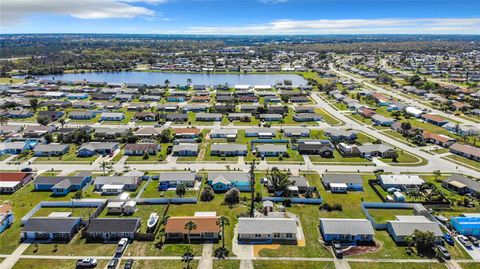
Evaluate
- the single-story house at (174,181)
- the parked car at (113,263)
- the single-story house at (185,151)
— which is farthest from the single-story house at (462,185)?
the parked car at (113,263)

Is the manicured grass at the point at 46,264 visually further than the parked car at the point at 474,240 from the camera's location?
No

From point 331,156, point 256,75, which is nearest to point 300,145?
point 331,156

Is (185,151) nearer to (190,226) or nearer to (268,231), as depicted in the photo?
(190,226)

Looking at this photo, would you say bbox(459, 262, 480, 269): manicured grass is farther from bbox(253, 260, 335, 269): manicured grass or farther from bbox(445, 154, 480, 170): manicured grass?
bbox(445, 154, 480, 170): manicured grass

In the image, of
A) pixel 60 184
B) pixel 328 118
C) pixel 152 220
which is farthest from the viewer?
pixel 328 118

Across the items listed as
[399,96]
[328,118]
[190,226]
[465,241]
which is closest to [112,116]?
[328,118]

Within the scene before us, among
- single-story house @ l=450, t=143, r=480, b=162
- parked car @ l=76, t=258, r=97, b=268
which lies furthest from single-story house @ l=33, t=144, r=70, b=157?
single-story house @ l=450, t=143, r=480, b=162

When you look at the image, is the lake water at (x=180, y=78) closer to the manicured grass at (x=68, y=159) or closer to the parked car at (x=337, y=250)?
the manicured grass at (x=68, y=159)
